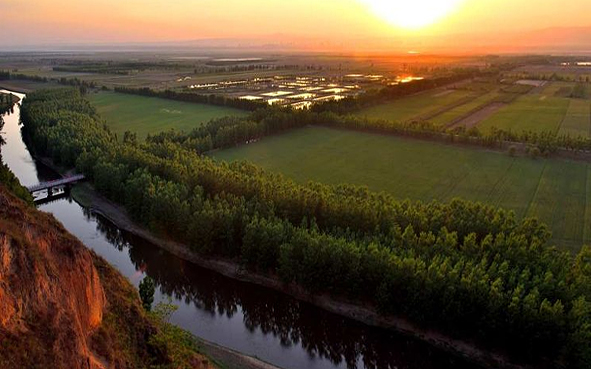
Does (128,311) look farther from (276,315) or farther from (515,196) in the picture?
(515,196)

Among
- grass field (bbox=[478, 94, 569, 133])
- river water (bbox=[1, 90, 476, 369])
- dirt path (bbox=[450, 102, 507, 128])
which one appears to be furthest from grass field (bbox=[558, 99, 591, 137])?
river water (bbox=[1, 90, 476, 369])

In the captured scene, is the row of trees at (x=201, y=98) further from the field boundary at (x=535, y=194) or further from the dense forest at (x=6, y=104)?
the field boundary at (x=535, y=194)

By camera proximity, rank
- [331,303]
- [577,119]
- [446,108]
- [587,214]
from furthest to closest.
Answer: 1. [446,108]
2. [577,119]
3. [587,214]
4. [331,303]

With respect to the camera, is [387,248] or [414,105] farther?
[414,105]

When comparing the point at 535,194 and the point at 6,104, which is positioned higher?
the point at 6,104

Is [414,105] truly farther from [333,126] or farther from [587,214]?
[587,214]

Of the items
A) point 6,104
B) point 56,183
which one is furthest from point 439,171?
point 6,104

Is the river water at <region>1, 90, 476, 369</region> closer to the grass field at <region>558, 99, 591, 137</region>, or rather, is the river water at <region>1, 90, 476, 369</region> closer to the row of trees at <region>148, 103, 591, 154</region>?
the row of trees at <region>148, 103, 591, 154</region>
